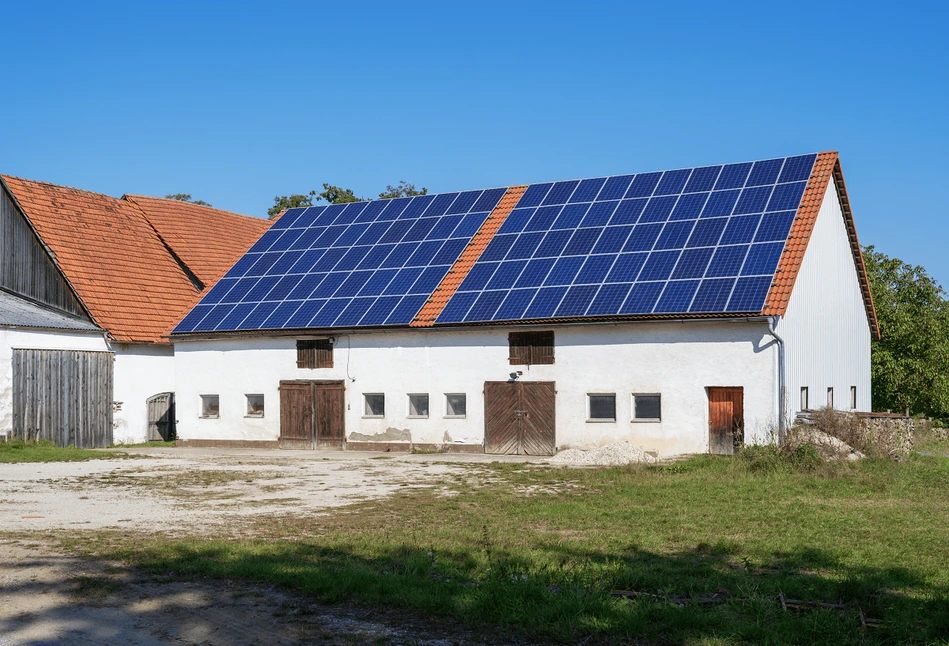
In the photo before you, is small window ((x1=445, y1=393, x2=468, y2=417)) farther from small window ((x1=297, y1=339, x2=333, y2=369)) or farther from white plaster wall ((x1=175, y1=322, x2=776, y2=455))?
small window ((x1=297, y1=339, x2=333, y2=369))

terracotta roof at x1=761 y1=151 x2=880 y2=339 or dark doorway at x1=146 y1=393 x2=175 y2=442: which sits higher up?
terracotta roof at x1=761 y1=151 x2=880 y2=339

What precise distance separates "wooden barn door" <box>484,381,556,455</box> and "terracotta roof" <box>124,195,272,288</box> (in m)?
15.8

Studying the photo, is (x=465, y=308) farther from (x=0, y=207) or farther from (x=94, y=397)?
(x=0, y=207)

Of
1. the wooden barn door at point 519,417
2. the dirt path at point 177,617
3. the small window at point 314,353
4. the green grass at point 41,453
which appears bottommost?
the green grass at point 41,453

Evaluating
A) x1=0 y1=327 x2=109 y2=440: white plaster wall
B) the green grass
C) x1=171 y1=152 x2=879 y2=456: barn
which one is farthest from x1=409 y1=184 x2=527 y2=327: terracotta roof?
x1=0 y1=327 x2=109 y2=440: white plaster wall

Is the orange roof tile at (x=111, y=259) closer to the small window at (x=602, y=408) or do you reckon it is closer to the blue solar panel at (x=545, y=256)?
the blue solar panel at (x=545, y=256)

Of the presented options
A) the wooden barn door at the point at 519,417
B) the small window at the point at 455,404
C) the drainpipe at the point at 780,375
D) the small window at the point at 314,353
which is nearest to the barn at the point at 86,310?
the small window at the point at 314,353

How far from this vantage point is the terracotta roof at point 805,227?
2444cm

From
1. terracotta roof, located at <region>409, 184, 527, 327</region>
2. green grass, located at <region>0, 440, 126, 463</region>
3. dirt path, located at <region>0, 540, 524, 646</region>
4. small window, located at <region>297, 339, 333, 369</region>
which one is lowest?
green grass, located at <region>0, 440, 126, 463</region>

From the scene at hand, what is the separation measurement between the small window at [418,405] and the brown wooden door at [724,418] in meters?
8.16

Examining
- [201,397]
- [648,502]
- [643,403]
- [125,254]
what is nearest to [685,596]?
[648,502]

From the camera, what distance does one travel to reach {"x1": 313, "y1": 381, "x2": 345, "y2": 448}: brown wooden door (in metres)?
30.0

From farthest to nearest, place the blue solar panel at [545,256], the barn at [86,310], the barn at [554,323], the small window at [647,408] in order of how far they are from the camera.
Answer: the barn at [86,310] → the blue solar panel at [545,256] → the small window at [647,408] → the barn at [554,323]

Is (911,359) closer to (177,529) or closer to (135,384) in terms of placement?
(135,384)
